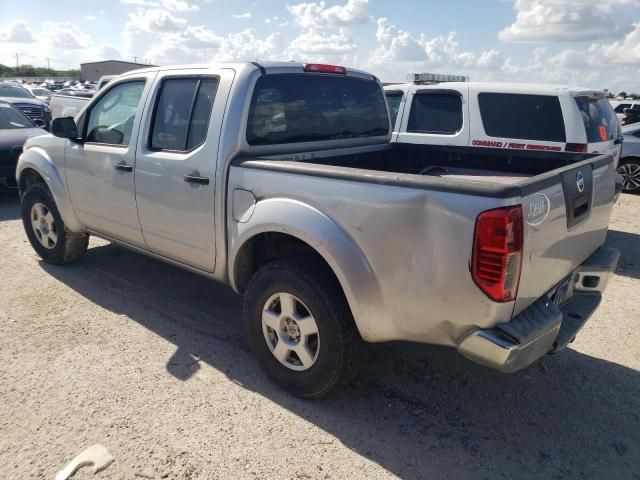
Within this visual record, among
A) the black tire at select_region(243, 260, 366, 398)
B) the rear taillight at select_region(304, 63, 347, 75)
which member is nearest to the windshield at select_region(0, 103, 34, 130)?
the rear taillight at select_region(304, 63, 347, 75)

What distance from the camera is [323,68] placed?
3.75 meters

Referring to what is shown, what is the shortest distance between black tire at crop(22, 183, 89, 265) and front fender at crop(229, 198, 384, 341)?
9.97 feet

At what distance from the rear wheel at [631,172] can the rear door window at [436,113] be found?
17.8 ft

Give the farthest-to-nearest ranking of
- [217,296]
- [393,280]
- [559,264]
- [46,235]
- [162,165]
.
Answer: [46,235] → [217,296] → [162,165] → [559,264] → [393,280]

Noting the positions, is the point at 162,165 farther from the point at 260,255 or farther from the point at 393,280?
the point at 393,280

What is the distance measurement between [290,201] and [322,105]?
3.91 ft

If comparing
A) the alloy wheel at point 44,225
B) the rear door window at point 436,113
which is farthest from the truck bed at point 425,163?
the alloy wheel at point 44,225

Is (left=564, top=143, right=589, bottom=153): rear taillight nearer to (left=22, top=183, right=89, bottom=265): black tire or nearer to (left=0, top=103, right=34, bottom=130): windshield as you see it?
(left=22, top=183, right=89, bottom=265): black tire

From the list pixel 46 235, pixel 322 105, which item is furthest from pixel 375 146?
pixel 46 235

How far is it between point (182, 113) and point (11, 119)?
718 centimetres

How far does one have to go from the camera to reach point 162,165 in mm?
3627

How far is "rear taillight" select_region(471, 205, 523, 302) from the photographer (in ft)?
7.06

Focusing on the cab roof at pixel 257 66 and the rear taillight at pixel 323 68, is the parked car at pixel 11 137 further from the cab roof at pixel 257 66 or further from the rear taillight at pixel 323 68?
the rear taillight at pixel 323 68

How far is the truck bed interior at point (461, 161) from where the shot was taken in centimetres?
357
